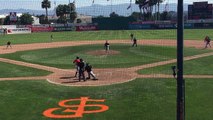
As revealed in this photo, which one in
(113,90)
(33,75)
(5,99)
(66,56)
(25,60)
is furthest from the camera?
(66,56)

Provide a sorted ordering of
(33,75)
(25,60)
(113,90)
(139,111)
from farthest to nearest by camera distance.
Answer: (25,60)
(33,75)
(113,90)
(139,111)

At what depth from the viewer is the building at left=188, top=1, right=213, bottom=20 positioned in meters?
88.9

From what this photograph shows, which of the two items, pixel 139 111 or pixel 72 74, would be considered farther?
pixel 72 74

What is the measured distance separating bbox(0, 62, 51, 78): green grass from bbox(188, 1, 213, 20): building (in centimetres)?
6728

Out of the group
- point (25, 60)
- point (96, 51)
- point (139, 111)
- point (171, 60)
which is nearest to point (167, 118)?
point (139, 111)

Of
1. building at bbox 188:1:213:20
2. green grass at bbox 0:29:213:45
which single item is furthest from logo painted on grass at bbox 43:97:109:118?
building at bbox 188:1:213:20

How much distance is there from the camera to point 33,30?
9794 centimetres

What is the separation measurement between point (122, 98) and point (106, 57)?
56.8 feet

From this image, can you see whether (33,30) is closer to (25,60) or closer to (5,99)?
(25,60)

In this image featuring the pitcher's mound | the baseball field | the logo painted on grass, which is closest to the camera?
the logo painted on grass

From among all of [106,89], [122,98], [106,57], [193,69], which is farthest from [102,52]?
[122,98]

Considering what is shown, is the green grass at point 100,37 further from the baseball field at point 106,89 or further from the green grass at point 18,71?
the green grass at point 18,71

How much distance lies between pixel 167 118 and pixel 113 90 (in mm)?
6182

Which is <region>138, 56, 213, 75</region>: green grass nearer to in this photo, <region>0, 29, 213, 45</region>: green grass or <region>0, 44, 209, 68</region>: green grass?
<region>0, 44, 209, 68</region>: green grass
